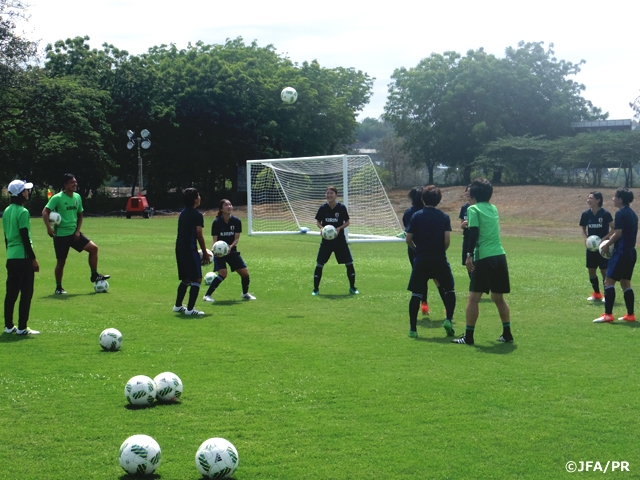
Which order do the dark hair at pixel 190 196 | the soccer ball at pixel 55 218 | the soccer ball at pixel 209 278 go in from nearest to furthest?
the dark hair at pixel 190 196 < the soccer ball at pixel 55 218 < the soccer ball at pixel 209 278

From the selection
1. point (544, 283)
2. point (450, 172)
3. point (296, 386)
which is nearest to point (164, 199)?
point (450, 172)

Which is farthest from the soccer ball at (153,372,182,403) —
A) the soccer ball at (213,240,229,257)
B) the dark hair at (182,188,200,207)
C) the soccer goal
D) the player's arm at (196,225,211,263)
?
the soccer goal

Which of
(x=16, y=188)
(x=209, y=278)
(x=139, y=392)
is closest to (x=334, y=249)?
(x=209, y=278)

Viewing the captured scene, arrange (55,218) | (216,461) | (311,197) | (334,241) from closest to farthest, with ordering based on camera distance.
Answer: (216,461), (55,218), (334,241), (311,197)

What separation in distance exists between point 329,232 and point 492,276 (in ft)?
17.2

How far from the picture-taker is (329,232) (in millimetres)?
14484

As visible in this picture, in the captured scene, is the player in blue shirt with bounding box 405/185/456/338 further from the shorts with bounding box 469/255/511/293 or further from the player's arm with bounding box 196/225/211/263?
the player's arm with bounding box 196/225/211/263

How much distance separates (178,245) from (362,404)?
600 cm

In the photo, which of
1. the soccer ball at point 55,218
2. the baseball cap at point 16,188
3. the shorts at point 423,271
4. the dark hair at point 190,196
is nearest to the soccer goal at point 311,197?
the soccer ball at point 55,218

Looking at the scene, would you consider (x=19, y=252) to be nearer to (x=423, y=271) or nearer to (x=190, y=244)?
(x=190, y=244)

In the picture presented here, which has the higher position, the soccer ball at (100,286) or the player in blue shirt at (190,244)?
the player in blue shirt at (190,244)

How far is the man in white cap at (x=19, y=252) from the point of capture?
32.9ft

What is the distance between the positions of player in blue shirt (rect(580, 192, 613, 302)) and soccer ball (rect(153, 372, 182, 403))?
9145 mm

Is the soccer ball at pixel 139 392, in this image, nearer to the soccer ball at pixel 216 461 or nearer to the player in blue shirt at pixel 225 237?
the soccer ball at pixel 216 461
